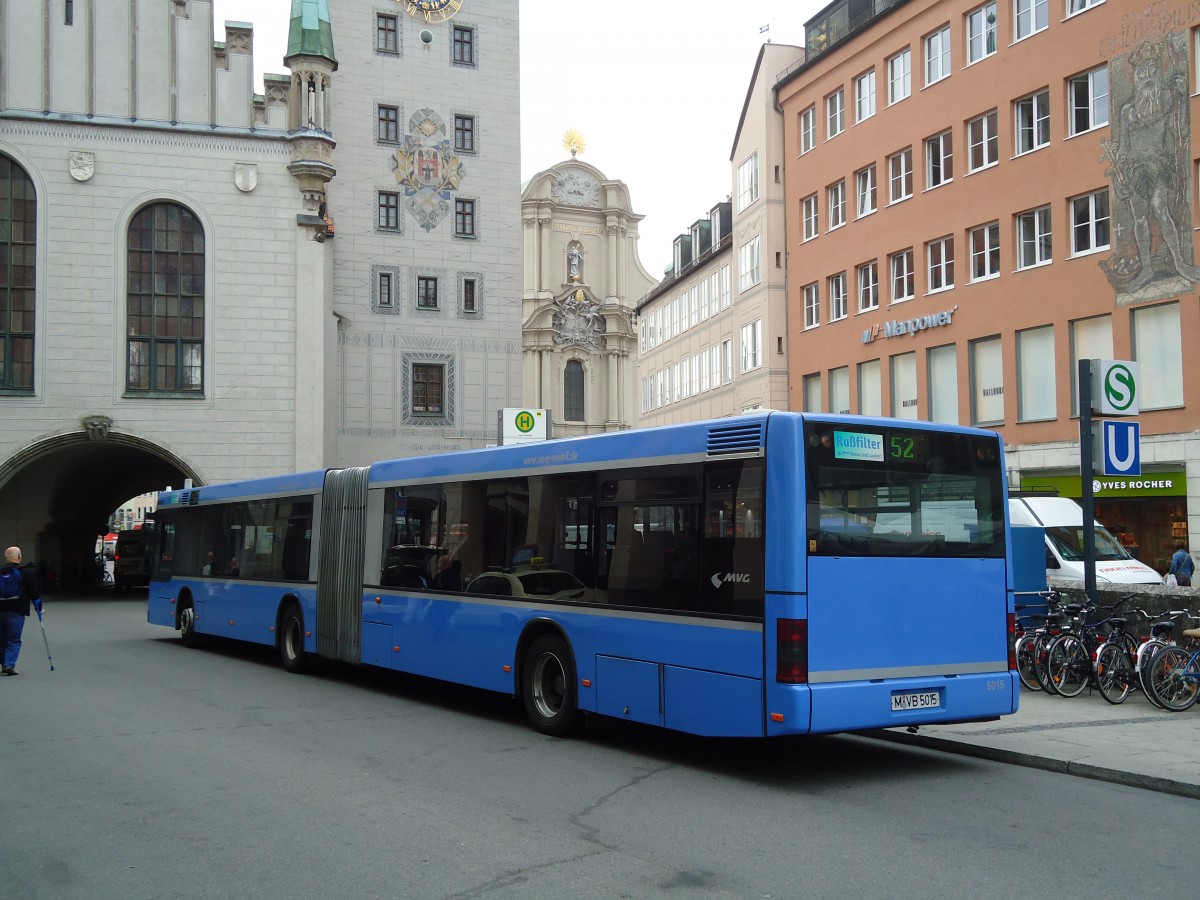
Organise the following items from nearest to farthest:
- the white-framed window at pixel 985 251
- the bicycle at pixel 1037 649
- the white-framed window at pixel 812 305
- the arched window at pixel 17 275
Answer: the bicycle at pixel 1037 649 < the white-framed window at pixel 985 251 < the arched window at pixel 17 275 < the white-framed window at pixel 812 305

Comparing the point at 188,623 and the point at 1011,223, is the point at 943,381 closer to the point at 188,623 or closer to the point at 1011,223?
the point at 1011,223

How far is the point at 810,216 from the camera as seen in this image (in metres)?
43.2

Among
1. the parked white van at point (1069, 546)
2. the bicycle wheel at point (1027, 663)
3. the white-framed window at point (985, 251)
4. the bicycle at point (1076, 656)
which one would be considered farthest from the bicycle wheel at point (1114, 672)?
the white-framed window at point (985, 251)

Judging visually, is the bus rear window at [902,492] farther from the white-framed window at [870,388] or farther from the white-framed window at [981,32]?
the white-framed window at [870,388]

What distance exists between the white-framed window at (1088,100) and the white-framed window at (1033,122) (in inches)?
31.7

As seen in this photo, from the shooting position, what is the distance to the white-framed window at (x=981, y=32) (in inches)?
1324

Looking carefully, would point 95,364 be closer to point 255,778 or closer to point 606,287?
point 255,778

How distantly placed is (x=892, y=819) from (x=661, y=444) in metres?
3.57

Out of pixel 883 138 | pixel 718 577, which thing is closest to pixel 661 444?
pixel 718 577

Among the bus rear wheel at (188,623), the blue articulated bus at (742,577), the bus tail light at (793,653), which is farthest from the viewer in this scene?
the bus rear wheel at (188,623)

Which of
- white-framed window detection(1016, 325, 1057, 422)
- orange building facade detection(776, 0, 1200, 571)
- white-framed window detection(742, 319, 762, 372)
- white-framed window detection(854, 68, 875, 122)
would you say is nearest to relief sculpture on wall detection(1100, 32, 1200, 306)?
orange building facade detection(776, 0, 1200, 571)

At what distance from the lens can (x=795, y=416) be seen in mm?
8820

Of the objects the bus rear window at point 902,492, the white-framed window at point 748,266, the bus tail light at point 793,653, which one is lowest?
the bus tail light at point 793,653

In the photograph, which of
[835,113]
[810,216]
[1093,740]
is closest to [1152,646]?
[1093,740]
